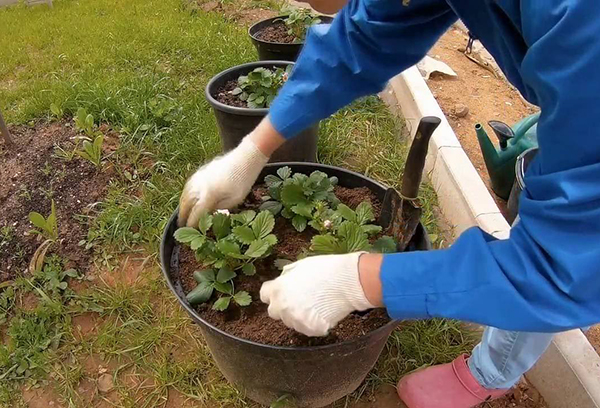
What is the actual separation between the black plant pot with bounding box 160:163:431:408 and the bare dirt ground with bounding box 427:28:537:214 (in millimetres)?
1265

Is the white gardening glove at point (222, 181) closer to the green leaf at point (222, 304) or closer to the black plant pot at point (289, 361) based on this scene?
the black plant pot at point (289, 361)

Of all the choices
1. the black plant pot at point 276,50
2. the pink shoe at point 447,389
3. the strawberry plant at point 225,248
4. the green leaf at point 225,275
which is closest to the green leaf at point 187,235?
the strawberry plant at point 225,248

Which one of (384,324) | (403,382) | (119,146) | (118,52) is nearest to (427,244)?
(384,324)

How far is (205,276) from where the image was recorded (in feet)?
4.44

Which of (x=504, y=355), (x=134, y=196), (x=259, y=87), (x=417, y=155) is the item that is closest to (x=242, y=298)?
(x=417, y=155)

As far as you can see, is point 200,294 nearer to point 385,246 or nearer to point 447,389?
point 385,246

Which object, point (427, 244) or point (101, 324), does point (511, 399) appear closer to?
point (427, 244)

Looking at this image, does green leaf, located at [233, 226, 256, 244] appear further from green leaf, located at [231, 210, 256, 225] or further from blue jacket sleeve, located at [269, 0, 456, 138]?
blue jacket sleeve, located at [269, 0, 456, 138]

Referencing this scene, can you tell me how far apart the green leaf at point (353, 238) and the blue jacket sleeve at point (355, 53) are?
11.2 inches

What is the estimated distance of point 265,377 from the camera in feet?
4.38

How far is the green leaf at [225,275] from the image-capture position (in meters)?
1.34

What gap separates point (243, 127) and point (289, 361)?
1180mm

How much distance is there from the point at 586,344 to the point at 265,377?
92cm

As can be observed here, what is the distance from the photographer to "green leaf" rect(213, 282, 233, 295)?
1328 mm
